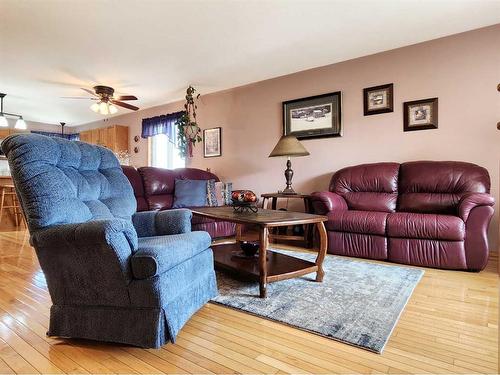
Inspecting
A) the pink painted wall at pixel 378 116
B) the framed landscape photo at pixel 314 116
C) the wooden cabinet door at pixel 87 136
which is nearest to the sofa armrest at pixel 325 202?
the pink painted wall at pixel 378 116

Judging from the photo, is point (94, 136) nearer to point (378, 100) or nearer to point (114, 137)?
point (114, 137)

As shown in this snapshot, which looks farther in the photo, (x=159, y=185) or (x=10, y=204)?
(x=10, y=204)

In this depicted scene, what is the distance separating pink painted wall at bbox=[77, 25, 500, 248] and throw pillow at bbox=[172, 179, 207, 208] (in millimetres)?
988

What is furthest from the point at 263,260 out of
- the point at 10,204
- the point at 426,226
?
the point at 10,204

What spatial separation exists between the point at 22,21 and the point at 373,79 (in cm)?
381

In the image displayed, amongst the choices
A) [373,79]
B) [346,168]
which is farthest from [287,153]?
[373,79]

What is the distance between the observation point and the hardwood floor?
4.01 feet

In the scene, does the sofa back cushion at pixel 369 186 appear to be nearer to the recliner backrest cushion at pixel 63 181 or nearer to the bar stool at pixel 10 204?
the recliner backrest cushion at pixel 63 181

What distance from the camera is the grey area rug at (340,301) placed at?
59.7 inches

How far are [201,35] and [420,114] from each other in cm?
258

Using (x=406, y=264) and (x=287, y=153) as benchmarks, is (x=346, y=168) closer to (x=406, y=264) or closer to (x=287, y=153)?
→ (x=287, y=153)

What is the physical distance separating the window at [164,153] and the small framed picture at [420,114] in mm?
4050

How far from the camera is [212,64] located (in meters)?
3.86

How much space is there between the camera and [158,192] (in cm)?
399
